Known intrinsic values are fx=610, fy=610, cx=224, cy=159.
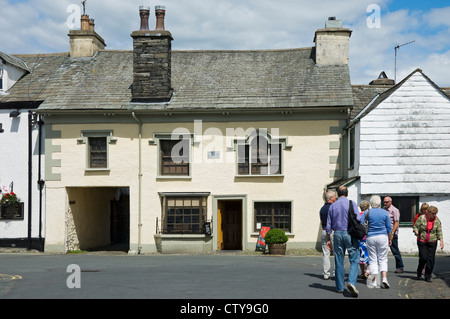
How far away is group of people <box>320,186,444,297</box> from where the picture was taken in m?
11.5

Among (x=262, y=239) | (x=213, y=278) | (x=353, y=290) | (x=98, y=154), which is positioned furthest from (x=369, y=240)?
(x=98, y=154)

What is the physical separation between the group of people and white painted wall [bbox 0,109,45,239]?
15.3m

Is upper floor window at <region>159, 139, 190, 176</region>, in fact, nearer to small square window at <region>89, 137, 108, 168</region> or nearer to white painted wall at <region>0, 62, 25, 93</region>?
small square window at <region>89, 137, 108, 168</region>

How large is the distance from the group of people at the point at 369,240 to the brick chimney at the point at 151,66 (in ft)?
42.6

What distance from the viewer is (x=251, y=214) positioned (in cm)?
2406

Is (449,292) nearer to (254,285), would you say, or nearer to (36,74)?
(254,285)

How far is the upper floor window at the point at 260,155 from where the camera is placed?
24.2 meters

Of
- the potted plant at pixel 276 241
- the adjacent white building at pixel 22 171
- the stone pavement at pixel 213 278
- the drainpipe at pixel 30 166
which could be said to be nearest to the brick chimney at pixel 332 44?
the potted plant at pixel 276 241

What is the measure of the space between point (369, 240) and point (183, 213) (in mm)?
12914

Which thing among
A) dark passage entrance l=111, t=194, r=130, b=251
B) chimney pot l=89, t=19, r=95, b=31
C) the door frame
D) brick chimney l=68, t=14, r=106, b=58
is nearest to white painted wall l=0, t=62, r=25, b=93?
brick chimney l=68, t=14, r=106, b=58

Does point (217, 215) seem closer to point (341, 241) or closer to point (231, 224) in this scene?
point (231, 224)

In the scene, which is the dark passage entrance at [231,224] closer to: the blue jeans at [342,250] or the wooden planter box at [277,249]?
the wooden planter box at [277,249]
